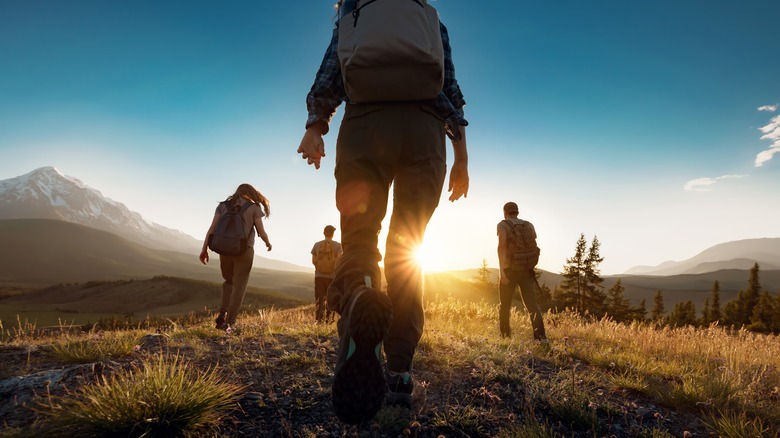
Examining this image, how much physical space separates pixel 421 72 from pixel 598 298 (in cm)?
4980

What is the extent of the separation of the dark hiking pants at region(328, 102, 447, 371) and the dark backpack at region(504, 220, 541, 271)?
4.73 m

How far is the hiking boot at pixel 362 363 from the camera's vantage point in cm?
160

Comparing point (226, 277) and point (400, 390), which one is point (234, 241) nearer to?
point (226, 277)

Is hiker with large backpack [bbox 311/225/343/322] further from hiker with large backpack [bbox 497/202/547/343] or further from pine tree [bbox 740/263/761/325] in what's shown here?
pine tree [bbox 740/263/761/325]

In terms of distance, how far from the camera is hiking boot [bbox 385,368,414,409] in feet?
7.71

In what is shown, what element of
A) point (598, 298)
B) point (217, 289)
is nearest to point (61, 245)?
point (217, 289)

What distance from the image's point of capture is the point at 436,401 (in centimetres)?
264

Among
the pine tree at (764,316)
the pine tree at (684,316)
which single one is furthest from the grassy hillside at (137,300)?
the pine tree at (764,316)

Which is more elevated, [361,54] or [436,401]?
[361,54]

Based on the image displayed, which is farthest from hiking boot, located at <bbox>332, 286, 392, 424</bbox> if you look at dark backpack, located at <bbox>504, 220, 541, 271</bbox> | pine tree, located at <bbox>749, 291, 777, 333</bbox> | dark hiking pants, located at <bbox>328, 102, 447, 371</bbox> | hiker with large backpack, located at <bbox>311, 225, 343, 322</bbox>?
pine tree, located at <bbox>749, 291, 777, 333</bbox>

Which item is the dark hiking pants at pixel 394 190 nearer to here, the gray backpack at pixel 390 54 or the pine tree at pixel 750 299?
the gray backpack at pixel 390 54

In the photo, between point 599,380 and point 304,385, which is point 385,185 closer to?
point 304,385

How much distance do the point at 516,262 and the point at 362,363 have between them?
553 cm

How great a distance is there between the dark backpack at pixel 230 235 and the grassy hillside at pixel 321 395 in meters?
1.54
